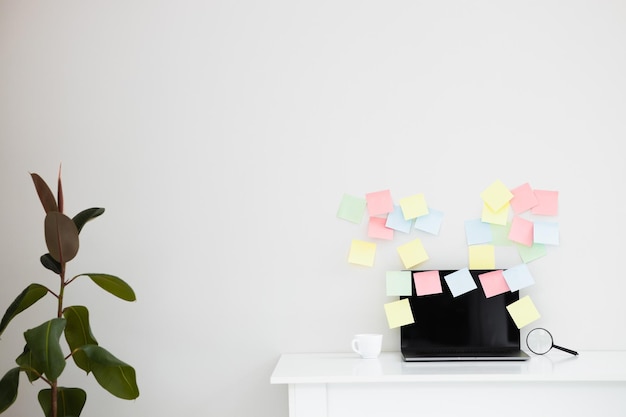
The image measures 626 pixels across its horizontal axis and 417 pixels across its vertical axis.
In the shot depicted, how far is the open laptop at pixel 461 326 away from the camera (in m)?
2.28

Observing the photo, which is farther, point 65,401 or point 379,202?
point 379,202

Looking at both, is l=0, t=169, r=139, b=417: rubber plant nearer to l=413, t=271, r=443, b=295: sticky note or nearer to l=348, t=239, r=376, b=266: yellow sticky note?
l=348, t=239, r=376, b=266: yellow sticky note

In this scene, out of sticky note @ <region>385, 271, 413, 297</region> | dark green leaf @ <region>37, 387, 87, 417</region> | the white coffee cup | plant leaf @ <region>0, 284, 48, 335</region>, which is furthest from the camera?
sticky note @ <region>385, 271, 413, 297</region>

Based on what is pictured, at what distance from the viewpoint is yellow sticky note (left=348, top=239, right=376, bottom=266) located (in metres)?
2.40

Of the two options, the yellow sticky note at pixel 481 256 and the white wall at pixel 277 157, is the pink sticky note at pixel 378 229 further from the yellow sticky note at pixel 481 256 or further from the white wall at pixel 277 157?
the yellow sticky note at pixel 481 256

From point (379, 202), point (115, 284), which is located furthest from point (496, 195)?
point (115, 284)

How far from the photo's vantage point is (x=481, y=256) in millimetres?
2404

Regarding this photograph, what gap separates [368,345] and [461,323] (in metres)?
0.31

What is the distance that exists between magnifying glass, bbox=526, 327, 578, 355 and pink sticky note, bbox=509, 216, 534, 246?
0.97 ft

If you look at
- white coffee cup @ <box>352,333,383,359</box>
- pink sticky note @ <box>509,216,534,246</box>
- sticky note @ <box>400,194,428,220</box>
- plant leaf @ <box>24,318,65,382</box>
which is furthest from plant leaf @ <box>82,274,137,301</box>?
pink sticky note @ <box>509,216,534,246</box>

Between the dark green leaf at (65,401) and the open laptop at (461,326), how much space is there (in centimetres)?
99

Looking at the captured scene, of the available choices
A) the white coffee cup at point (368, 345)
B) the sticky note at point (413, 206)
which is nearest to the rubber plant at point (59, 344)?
the white coffee cup at point (368, 345)

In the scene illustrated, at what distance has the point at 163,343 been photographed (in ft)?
7.96

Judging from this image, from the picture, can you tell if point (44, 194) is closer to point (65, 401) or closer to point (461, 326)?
point (65, 401)
